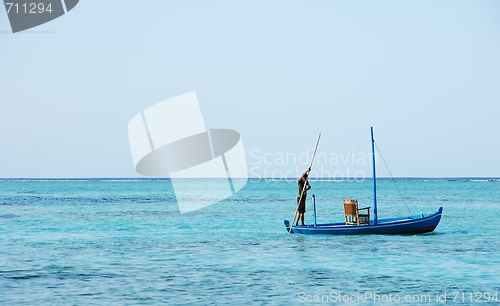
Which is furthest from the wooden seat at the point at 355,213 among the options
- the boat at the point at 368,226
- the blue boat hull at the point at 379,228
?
the blue boat hull at the point at 379,228

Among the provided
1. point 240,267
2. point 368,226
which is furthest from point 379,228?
point 240,267

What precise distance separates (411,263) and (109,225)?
20.3 metres

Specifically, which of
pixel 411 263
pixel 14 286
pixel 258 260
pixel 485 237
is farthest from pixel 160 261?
pixel 485 237

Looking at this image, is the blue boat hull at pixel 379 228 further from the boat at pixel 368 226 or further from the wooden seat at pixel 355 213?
the wooden seat at pixel 355 213

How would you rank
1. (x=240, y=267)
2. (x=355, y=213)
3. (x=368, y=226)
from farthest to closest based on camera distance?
(x=355, y=213) → (x=368, y=226) → (x=240, y=267)

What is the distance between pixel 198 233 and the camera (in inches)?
1168

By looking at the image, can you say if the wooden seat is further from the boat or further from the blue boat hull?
the blue boat hull

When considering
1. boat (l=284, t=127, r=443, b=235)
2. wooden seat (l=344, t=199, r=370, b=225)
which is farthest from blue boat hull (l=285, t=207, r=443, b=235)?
wooden seat (l=344, t=199, r=370, b=225)

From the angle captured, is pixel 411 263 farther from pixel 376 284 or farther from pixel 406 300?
pixel 406 300

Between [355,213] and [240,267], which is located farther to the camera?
[355,213]

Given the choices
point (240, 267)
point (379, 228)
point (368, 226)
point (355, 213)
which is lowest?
point (240, 267)

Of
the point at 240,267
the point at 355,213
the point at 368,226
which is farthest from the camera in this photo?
the point at 355,213

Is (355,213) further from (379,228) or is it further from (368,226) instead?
(379,228)

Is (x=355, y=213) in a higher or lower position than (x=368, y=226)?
higher
